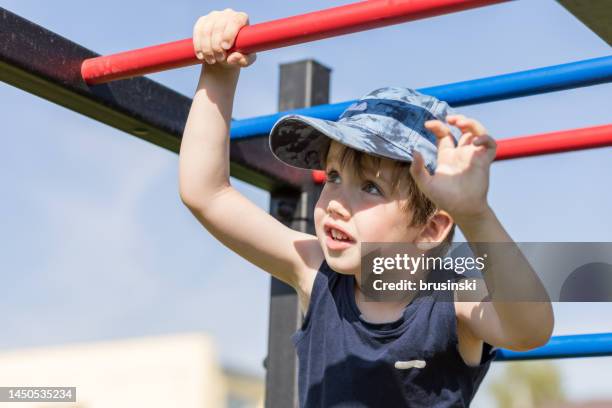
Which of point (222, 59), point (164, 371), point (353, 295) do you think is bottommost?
point (353, 295)

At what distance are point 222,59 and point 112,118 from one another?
0.30m

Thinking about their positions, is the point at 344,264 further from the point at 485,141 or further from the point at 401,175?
the point at 485,141

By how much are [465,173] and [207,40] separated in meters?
0.44

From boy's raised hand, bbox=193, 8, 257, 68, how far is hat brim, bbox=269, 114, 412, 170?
14 cm

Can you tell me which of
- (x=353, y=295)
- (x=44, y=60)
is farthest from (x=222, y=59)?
(x=353, y=295)

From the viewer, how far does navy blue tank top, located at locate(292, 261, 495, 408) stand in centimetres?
142

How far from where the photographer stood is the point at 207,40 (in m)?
1.38

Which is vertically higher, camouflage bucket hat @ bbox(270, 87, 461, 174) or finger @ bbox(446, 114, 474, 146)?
camouflage bucket hat @ bbox(270, 87, 461, 174)

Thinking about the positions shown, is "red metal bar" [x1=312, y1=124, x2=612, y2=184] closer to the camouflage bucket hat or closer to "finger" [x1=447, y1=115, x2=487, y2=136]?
the camouflage bucket hat

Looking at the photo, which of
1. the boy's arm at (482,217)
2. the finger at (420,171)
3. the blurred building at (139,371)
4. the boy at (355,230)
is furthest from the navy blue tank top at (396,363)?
the blurred building at (139,371)

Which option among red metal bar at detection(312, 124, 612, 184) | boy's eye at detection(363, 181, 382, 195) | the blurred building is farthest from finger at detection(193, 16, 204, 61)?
the blurred building

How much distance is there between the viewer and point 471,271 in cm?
147

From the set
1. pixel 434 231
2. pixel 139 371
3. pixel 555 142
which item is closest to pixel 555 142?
pixel 555 142

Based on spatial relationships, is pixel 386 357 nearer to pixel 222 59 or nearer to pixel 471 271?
pixel 471 271
